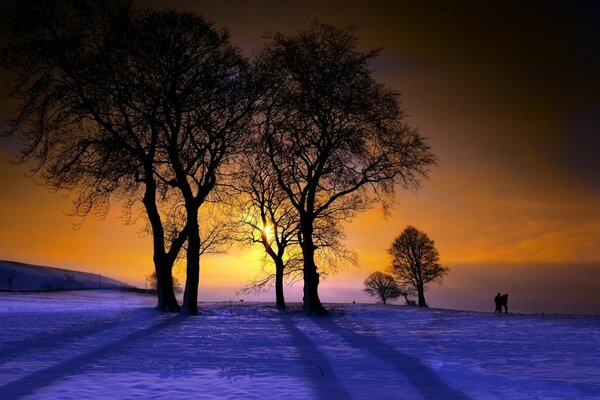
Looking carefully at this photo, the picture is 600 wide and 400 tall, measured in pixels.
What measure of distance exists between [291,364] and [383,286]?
57778 mm

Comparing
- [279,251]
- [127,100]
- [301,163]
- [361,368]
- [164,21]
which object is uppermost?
[164,21]

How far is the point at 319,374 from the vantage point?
367 inches

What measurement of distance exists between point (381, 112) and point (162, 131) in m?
11.3

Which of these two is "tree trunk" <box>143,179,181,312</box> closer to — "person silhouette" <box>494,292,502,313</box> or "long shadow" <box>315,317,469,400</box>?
"long shadow" <box>315,317,469,400</box>

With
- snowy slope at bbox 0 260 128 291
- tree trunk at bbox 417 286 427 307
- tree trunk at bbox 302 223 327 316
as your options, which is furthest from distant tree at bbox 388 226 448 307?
snowy slope at bbox 0 260 128 291

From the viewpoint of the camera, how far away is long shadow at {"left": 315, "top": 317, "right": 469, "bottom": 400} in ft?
26.1

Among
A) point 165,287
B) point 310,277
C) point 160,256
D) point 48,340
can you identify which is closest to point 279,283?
point 310,277

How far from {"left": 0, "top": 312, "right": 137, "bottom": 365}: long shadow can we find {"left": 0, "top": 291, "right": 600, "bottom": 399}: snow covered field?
3cm

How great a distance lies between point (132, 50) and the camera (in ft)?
77.6

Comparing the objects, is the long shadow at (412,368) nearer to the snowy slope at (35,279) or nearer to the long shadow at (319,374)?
the long shadow at (319,374)

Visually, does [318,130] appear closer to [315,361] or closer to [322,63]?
[322,63]

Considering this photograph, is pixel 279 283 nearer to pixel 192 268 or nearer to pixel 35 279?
pixel 192 268

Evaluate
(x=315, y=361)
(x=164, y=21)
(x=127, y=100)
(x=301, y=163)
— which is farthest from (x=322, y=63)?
(x=315, y=361)

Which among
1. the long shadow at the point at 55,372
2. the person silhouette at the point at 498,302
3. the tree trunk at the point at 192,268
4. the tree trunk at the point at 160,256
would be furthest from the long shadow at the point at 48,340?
the person silhouette at the point at 498,302
